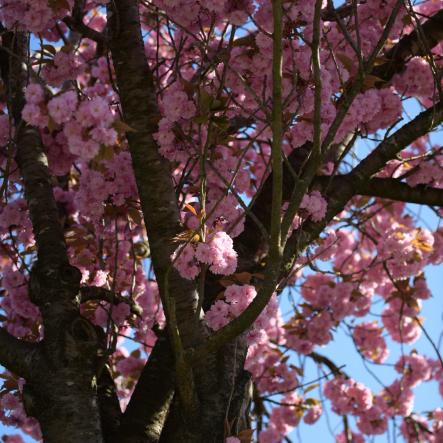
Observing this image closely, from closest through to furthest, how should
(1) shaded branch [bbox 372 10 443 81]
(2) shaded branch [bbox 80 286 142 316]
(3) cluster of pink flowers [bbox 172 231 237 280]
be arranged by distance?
1. (3) cluster of pink flowers [bbox 172 231 237 280]
2. (2) shaded branch [bbox 80 286 142 316]
3. (1) shaded branch [bbox 372 10 443 81]

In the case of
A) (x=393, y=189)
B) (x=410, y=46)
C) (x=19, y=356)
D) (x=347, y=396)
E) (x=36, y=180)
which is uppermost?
(x=410, y=46)

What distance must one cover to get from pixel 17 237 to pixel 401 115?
189 centimetres

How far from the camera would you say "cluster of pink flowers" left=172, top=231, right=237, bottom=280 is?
252 centimetres

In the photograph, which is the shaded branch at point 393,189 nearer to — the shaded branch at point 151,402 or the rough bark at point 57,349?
the shaded branch at point 151,402

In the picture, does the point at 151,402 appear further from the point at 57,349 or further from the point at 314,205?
the point at 314,205

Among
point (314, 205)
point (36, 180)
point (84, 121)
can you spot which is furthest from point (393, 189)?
point (84, 121)

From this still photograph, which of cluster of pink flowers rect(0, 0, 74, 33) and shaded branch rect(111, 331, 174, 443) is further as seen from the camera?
cluster of pink flowers rect(0, 0, 74, 33)

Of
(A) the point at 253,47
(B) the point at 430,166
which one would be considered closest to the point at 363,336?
(B) the point at 430,166

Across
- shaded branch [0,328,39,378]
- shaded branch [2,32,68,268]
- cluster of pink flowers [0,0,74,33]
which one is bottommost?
shaded branch [0,328,39,378]

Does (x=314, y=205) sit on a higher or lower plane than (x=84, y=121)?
higher

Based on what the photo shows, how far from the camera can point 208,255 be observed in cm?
252

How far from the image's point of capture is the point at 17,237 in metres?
3.79

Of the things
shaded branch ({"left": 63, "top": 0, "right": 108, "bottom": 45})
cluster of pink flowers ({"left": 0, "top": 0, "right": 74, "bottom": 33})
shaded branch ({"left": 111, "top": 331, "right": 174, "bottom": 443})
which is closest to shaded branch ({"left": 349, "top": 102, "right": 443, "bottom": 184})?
shaded branch ({"left": 111, "top": 331, "right": 174, "bottom": 443})

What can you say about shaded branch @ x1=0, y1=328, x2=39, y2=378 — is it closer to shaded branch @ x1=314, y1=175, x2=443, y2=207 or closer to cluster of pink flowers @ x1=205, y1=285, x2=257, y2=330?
cluster of pink flowers @ x1=205, y1=285, x2=257, y2=330
